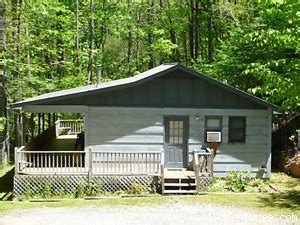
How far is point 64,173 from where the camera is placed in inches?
658

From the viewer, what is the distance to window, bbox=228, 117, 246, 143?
18.5 m

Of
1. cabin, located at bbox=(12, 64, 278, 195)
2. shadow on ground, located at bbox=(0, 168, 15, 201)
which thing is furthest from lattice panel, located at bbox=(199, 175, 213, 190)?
shadow on ground, located at bbox=(0, 168, 15, 201)

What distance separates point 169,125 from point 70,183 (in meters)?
4.55

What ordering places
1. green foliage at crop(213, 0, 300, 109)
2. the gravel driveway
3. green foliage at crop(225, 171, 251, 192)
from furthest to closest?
green foliage at crop(225, 171, 251, 192), green foliage at crop(213, 0, 300, 109), the gravel driveway

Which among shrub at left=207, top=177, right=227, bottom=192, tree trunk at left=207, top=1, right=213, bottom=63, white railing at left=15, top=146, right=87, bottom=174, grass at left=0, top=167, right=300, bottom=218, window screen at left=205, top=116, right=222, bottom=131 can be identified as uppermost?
tree trunk at left=207, top=1, right=213, bottom=63

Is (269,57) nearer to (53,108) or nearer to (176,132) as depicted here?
(176,132)

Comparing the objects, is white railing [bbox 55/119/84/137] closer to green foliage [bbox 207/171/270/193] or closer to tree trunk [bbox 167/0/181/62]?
green foliage [bbox 207/171/270/193]

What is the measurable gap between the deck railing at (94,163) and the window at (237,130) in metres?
3.26

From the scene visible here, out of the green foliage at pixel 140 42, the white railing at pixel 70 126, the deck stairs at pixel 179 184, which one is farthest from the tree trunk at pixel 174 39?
the deck stairs at pixel 179 184

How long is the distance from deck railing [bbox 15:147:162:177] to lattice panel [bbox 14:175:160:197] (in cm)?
22

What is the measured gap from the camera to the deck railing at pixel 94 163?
16625 mm

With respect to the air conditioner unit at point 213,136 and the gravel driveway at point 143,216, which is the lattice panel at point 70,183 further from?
the air conditioner unit at point 213,136

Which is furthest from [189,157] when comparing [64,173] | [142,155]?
[64,173]

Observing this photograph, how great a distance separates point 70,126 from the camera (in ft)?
96.3
